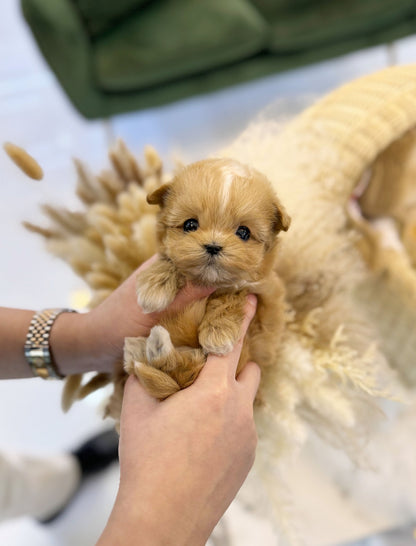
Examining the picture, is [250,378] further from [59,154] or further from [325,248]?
[59,154]

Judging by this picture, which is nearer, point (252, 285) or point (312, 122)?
point (252, 285)

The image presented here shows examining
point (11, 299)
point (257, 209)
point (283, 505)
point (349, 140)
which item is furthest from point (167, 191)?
point (11, 299)

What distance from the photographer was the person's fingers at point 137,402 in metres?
0.59

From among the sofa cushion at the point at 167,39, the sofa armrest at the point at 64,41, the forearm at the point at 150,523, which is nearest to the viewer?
the forearm at the point at 150,523

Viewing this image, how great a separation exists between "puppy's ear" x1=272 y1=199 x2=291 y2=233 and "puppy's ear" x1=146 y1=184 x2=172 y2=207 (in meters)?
0.13

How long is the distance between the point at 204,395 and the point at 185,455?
7 centimetres

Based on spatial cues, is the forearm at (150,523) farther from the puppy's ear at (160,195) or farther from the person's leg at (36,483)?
the person's leg at (36,483)

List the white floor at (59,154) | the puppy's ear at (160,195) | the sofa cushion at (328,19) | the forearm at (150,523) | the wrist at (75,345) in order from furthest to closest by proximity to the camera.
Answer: the sofa cushion at (328,19) → the white floor at (59,154) → the wrist at (75,345) → the puppy's ear at (160,195) → the forearm at (150,523)

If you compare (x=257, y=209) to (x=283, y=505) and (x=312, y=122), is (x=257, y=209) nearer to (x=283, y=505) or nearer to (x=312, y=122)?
(x=312, y=122)

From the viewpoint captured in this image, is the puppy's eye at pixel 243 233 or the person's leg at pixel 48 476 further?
the person's leg at pixel 48 476

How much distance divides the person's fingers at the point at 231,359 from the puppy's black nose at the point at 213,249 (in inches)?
4.5

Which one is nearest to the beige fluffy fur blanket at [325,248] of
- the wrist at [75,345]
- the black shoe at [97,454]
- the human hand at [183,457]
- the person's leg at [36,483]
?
the wrist at [75,345]

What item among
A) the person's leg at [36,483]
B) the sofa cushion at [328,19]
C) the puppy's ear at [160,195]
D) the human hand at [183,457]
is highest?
the sofa cushion at [328,19]

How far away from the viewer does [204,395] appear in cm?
57
